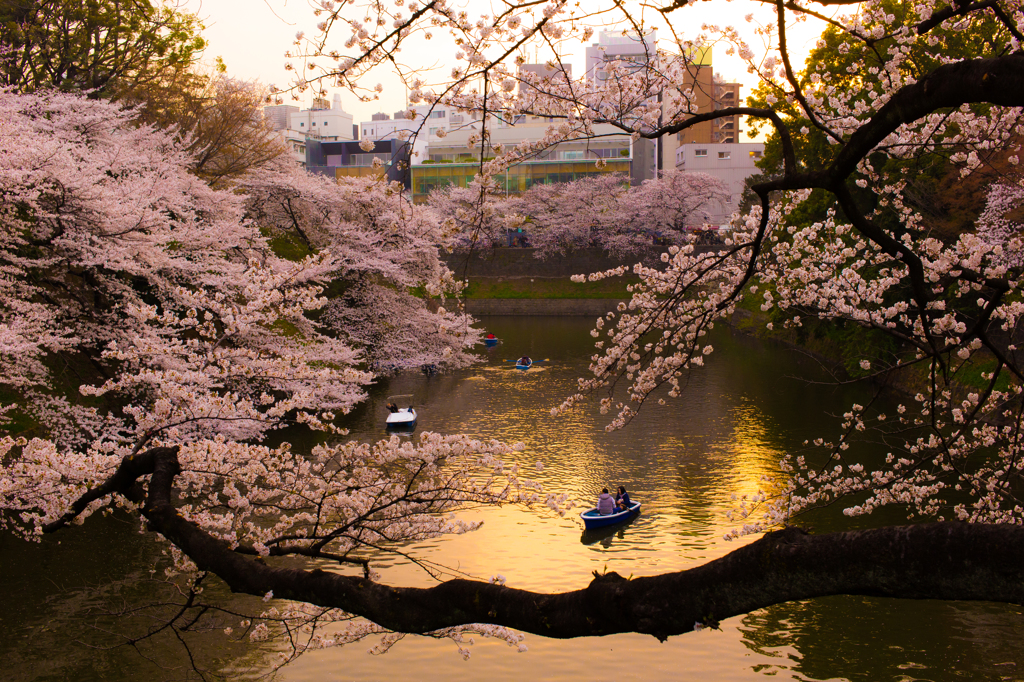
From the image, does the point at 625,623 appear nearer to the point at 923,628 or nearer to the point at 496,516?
the point at 923,628

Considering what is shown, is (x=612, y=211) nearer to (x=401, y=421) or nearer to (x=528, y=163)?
(x=528, y=163)

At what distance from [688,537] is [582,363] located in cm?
1587

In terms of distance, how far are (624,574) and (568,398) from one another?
138 inches

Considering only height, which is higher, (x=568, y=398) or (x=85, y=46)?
(x=85, y=46)

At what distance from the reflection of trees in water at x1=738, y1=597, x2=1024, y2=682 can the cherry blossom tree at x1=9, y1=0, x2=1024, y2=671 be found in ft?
6.00

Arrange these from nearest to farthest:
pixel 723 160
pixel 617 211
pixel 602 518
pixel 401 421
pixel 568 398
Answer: pixel 568 398
pixel 602 518
pixel 401 421
pixel 617 211
pixel 723 160

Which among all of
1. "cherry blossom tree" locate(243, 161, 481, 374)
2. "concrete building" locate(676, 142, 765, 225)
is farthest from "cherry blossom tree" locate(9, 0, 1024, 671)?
"concrete building" locate(676, 142, 765, 225)

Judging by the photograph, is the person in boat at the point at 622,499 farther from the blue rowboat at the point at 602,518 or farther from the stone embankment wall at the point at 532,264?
the stone embankment wall at the point at 532,264

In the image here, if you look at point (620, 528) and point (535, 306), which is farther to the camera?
point (535, 306)

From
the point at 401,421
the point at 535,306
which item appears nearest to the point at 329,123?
the point at 535,306

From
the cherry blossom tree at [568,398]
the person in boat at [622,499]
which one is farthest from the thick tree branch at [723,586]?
the person in boat at [622,499]

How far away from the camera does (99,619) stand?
30.6 ft

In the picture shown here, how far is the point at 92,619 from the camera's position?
9305mm

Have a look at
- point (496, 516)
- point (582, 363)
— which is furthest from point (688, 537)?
point (582, 363)
